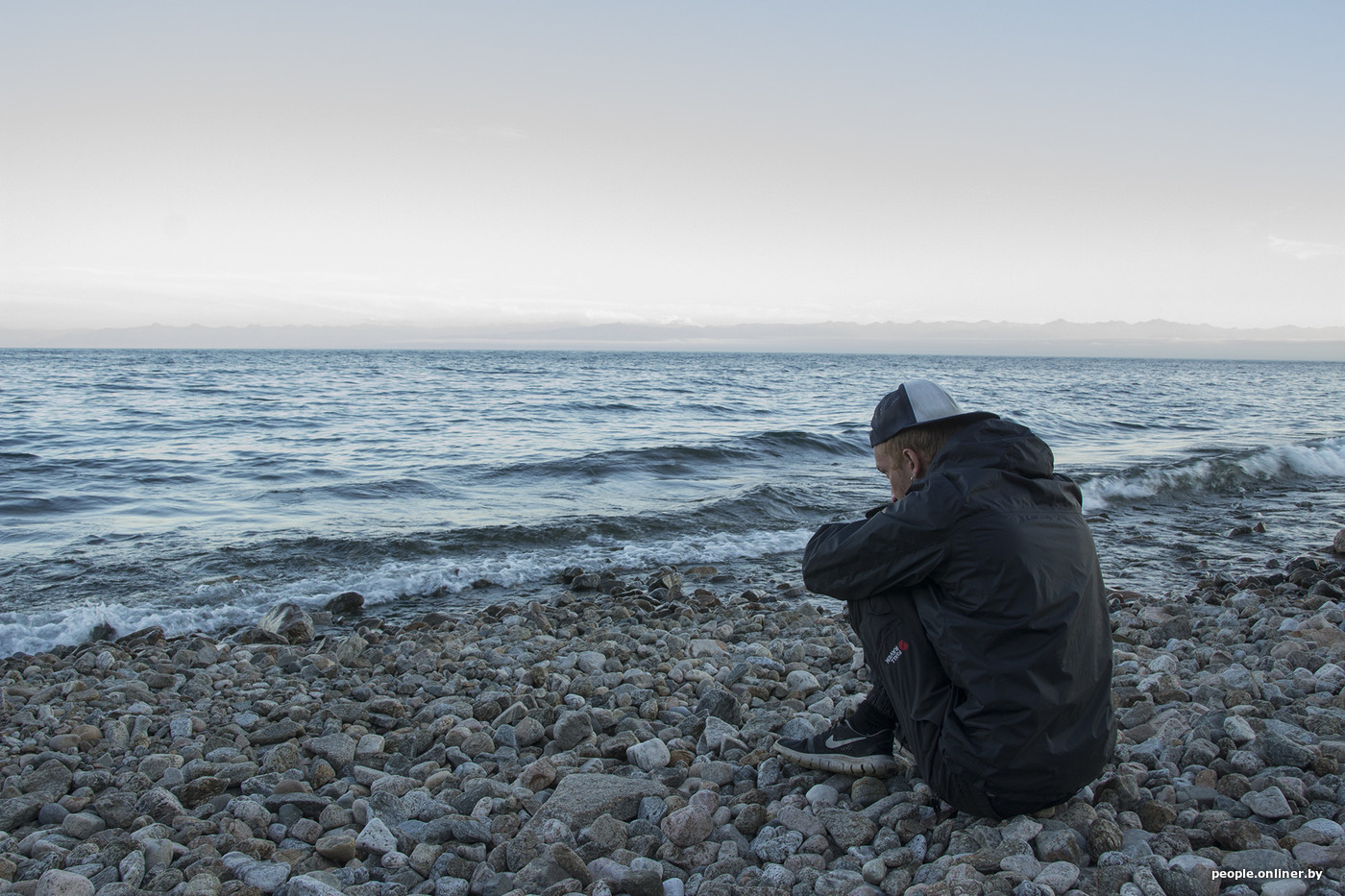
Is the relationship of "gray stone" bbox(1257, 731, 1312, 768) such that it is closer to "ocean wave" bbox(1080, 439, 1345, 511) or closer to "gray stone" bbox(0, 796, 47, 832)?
"gray stone" bbox(0, 796, 47, 832)

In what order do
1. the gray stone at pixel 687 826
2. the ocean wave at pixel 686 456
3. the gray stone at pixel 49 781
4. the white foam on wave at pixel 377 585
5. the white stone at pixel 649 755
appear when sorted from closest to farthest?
the gray stone at pixel 687 826
the gray stone at pixel 49 781
the white stone at pixel 649 755
the white foam on wave at pixel 377 585
the ocean wave at pixel 686 456

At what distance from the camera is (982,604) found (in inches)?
101

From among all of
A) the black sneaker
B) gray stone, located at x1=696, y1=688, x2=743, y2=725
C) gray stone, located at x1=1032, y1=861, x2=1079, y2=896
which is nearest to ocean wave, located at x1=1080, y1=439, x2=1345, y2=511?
gray stone, located at x1=696, y1=688, x2=743, y2=725

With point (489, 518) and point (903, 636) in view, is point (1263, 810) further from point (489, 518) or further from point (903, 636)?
point (489, 518)

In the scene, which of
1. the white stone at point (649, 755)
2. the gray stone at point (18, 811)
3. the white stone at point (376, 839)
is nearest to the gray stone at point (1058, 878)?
the white stone at point (649, 755)

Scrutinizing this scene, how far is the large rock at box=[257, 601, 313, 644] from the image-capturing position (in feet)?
22.3

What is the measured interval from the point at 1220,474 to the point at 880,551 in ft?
52.8

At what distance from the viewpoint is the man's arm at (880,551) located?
260cm

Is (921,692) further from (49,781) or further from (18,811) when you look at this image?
(49,781)

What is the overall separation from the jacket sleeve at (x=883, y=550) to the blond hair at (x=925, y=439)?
0.27 meters

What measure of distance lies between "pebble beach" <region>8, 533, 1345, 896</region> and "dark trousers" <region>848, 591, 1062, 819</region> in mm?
127

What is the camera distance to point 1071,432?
75.1ft

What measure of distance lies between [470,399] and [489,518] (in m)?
21.0

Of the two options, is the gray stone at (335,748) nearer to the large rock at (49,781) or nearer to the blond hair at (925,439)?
the large rock at (49,781)
